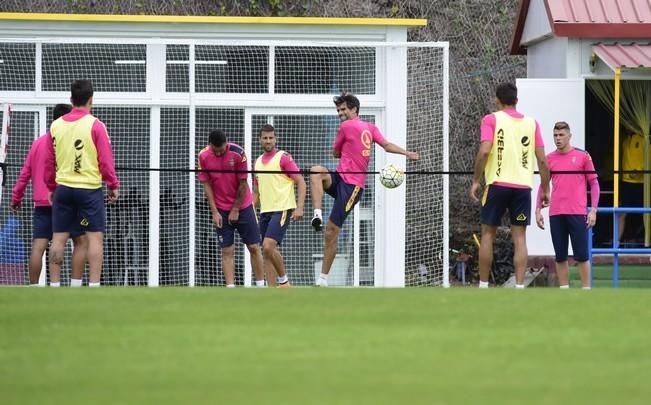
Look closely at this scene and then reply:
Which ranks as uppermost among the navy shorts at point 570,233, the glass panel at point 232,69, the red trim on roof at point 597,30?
the red trim on roof at point 597,30

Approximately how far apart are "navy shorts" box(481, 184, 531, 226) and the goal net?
541 cm

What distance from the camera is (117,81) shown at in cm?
2102

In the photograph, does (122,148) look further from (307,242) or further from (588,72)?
(588,72)

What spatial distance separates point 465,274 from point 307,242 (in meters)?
6.15

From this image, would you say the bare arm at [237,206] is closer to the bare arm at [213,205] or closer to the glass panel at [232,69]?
the bare arm at [213,205]

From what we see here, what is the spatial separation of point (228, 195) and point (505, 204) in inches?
135

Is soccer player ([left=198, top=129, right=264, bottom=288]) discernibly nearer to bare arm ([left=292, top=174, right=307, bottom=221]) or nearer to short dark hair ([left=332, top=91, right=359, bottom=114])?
bare arm ([left=292, top=174, right=307, bottom=221])

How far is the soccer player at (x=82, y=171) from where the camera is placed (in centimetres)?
1416

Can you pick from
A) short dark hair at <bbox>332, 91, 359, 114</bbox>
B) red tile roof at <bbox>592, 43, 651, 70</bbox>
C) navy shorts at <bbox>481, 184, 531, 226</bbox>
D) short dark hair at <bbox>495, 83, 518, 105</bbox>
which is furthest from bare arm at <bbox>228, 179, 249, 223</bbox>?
red tile roof at <bbox>592, 43, 651, 70</bbox>

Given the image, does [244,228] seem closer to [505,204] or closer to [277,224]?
[277,224]

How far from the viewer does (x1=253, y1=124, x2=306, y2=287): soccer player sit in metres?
16.9

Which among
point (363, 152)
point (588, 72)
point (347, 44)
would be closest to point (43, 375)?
point (363, 152)

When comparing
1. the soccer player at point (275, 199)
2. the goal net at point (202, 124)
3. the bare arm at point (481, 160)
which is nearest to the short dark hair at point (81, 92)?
the soccer player at point (275, 199)

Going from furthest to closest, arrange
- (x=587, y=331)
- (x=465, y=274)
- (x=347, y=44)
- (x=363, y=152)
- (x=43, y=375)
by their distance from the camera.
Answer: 1. (x=465, y=274)
2. (x=347, y=44)
3. (x=363, y=152)
4. (x=587, y=331)
5. (x=43, y=375)
